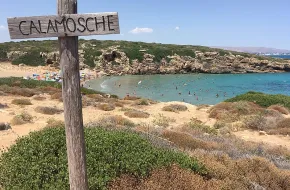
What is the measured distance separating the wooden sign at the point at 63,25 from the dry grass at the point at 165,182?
2.65 metres

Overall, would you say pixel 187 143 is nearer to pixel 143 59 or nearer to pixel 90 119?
pixel 90 119

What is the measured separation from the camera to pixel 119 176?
5.02 m

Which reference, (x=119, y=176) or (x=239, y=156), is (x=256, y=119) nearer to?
(x=239, y=156)

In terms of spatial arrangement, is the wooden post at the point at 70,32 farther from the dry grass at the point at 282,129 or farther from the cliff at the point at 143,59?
the cliff at the point at 143,59

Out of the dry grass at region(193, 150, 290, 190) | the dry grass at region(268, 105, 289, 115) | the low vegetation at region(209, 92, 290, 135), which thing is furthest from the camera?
the dry grass at region(268, 105, 289, 115)

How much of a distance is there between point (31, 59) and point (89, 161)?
70451mm

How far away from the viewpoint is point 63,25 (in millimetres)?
3131

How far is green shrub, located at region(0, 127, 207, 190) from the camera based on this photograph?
4801mm

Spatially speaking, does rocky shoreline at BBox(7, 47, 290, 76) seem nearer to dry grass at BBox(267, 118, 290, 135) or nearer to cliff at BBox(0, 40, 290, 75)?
cliff at BBox(0, 40, 290, 75)

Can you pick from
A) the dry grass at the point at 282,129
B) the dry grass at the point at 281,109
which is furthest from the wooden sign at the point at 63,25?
the dry grass at the point at 281,109

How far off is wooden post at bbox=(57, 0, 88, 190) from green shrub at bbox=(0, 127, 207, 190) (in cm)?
128

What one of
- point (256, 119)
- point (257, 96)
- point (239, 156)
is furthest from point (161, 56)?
point (239, 156)

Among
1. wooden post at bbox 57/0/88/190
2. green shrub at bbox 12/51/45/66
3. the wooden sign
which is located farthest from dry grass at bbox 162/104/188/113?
green shrub at bbox 12/51/45/66

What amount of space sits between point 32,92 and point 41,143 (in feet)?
58.0
